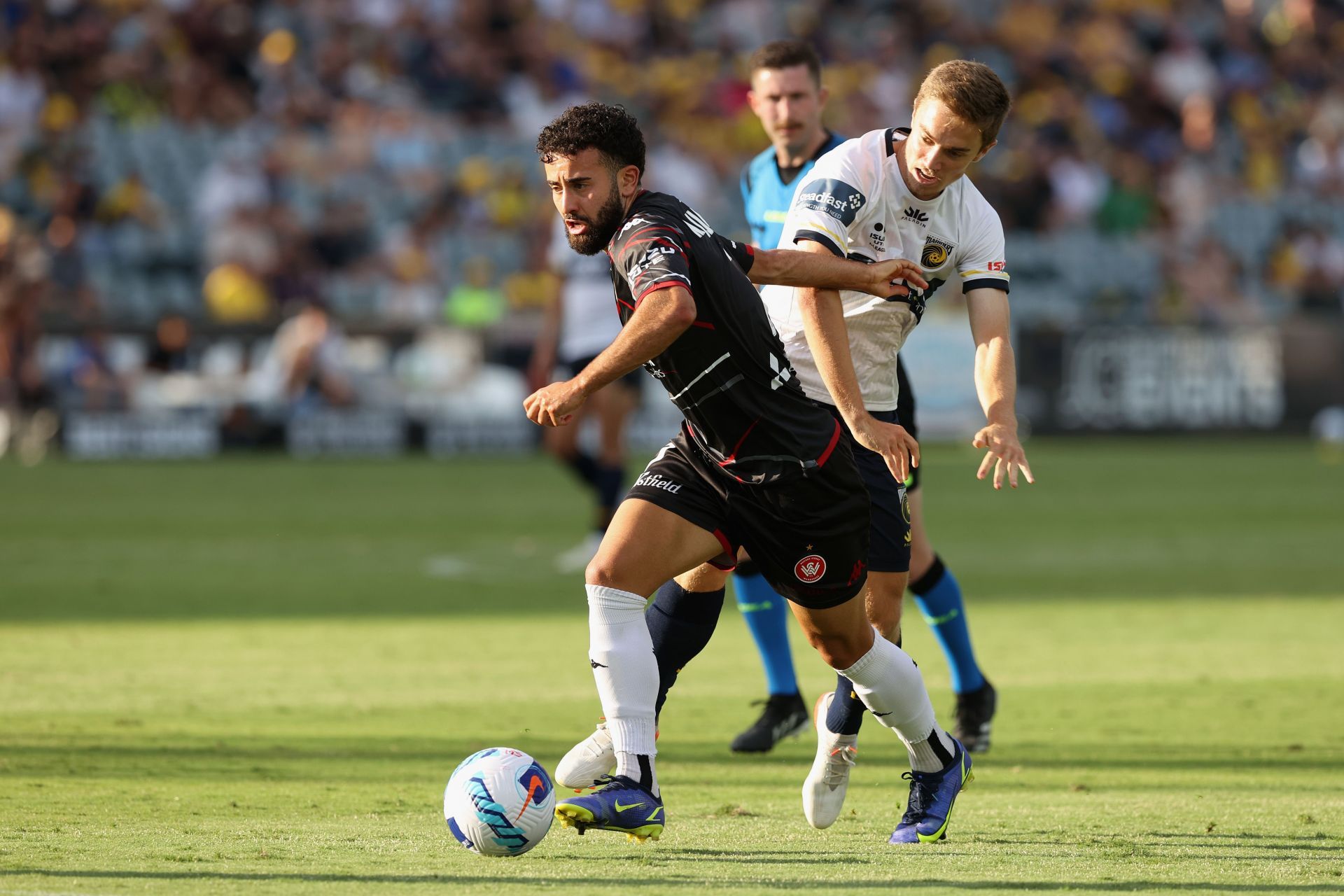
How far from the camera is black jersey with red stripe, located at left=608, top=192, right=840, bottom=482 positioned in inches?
177

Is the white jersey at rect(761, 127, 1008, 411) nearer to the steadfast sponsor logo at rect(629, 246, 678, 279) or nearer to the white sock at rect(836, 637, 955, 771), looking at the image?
the steadfast sponsor logo at rect(629, 246, 678, 279)

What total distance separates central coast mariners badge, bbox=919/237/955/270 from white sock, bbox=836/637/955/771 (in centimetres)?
115

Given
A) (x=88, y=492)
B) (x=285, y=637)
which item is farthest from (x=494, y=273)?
(x=285, y=637)

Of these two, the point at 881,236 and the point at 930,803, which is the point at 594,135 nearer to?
the point at 881,236

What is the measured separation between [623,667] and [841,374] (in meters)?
1.02

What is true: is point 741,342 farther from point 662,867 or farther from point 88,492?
point 88,492

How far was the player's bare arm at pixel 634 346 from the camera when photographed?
421 centimetres

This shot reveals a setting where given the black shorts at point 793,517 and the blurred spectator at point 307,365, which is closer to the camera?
the black shorts at point 793,517

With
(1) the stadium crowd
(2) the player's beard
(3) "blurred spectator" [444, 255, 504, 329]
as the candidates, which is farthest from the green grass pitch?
(3) "blurred spectator" [444, 255, 504, 329]

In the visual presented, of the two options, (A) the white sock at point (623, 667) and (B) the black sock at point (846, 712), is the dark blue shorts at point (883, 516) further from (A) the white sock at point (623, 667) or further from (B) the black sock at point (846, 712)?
(A) the white sock at point (623, 667)

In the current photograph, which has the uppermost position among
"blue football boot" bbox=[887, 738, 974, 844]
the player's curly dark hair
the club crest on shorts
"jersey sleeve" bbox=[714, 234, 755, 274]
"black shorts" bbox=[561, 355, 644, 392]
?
the player's curly dark hair

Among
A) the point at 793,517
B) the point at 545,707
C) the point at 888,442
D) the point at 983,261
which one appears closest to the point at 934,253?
the point at 983,261

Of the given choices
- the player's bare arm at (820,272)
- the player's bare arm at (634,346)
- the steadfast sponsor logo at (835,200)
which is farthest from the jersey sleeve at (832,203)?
the player's bare arm at (634,346)

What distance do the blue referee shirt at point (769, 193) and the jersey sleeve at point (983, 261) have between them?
1.54m
